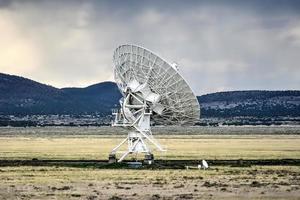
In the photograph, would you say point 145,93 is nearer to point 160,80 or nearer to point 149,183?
point 160,80

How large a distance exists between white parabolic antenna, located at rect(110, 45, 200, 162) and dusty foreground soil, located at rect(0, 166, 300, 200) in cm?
694

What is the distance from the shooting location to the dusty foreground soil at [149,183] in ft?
151

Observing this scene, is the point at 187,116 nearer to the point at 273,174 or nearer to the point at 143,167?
the point at 143,167

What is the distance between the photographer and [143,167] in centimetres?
6950

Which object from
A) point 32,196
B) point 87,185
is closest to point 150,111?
point 87,185

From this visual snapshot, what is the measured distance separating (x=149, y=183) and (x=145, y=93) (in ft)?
63.4

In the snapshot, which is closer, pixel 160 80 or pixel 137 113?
pixel 160 80

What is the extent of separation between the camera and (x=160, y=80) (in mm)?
69938

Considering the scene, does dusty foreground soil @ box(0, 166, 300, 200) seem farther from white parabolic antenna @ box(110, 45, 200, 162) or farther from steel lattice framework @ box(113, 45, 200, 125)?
steel lattice framework @ box(113, 45, 200, 125)

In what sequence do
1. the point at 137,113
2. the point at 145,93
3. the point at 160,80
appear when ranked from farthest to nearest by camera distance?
the point at 137,113, the point at 145,93, the point at 160,80

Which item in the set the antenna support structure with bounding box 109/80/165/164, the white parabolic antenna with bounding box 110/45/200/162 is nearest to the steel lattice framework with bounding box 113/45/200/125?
the white parabolic antenna with bounding box 110/45/200/162

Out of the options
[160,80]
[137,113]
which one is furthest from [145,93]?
[160,80]

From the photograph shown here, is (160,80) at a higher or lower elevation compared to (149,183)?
higher

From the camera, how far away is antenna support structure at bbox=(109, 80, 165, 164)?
7150 centimetres
